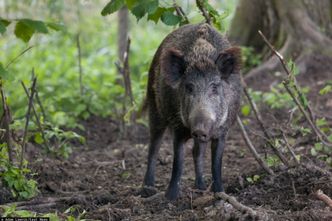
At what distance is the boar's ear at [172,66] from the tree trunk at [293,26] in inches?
174

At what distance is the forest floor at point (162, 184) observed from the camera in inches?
189

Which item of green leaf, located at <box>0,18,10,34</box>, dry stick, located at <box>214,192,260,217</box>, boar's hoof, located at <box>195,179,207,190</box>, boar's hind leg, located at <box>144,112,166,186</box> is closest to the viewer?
dry stick, located at <box>214,192,260,217</box>

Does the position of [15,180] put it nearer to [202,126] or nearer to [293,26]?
[202,126]

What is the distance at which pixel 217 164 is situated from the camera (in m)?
5.68

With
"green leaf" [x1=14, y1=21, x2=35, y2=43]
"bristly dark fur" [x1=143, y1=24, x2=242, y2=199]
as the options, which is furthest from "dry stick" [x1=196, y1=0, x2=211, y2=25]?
"green leaf" [x1=14, y1=21, x2=35, y2=43]

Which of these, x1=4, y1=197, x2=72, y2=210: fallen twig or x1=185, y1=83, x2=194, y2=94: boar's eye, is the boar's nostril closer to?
x1=185, y1=83, x2=194, y2=94: boar's eye

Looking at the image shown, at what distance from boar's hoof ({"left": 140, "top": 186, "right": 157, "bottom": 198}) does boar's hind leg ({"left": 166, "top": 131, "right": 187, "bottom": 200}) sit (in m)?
0.24

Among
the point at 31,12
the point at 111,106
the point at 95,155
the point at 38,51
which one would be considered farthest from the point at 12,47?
the point at 95,155

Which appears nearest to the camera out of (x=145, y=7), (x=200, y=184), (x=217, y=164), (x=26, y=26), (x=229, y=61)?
(x=26, y=26)

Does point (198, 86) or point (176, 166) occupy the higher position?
point (198, 86)

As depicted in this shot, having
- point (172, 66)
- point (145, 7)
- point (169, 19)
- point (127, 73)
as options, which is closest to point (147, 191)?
point (172, 66)

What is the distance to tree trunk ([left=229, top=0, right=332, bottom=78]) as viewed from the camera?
1005 centimetres

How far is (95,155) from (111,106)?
1782 millimetres

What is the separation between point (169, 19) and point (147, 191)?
1510 mm
